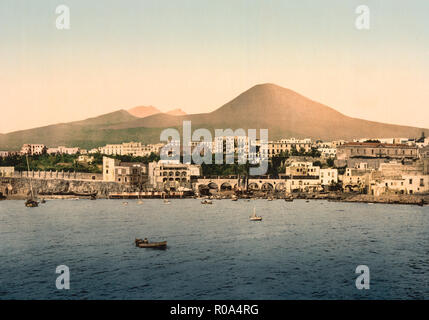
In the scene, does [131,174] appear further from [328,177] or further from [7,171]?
[328,177]

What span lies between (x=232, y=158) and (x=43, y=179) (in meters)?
48.1

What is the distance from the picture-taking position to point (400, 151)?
131 m

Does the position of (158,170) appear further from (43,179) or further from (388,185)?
(388,185)

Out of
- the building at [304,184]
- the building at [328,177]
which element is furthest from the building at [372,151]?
the building at [304,184]

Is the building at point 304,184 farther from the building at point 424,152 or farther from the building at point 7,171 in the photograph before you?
the building at point 7,171

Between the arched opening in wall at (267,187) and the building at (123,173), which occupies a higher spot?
the building at (123,173)

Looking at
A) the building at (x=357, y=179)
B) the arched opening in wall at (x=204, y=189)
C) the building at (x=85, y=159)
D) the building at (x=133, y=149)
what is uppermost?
the building at (x=133, y=149)

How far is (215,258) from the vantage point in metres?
33.6

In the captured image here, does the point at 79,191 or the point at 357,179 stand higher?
the point at 357,179

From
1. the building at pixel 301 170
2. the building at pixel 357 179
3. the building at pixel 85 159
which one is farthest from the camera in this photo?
the building at pixel 85 159

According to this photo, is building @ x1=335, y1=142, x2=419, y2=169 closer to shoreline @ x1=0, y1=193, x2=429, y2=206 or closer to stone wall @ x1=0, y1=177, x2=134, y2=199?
shoreline @ x1=0, y1=193, x2=429, y2=206

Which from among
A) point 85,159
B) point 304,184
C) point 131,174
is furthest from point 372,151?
point 85,159

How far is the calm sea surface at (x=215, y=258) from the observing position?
25.6m
